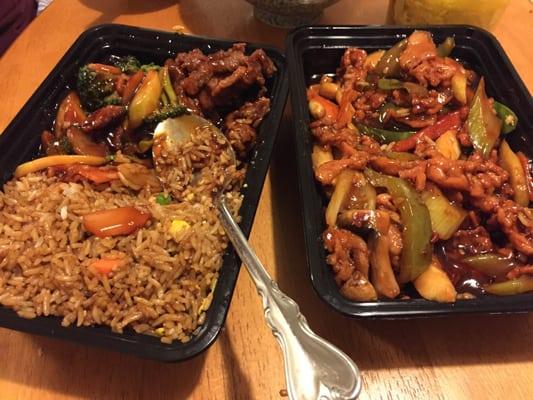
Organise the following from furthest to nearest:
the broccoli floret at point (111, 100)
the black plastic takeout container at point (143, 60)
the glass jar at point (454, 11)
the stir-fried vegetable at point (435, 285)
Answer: the glass jar at point (454, 11) < the broccoli floret at point (111, 100) < the stir-fried vegetable at point (435, 285) < the black plastic takeout container at point (143, 60)

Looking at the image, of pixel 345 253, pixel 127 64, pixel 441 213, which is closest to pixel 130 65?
pixel 127 64

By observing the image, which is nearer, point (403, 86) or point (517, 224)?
point (517, 224)

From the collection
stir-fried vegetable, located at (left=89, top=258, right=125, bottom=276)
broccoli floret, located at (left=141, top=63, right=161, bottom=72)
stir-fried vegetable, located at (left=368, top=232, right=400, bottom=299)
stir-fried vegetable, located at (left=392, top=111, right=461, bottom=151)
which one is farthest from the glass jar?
stir-fried vegetable, located at (left=89, top=258, right=125, bottom=276)

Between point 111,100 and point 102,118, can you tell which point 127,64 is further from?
point 102,118

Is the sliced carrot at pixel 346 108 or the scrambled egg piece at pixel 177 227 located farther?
the sliced carrot at pixel 346 108

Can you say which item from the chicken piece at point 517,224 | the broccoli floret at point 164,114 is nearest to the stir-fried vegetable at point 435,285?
the chicken piece at point 517,224

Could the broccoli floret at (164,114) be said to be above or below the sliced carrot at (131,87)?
below

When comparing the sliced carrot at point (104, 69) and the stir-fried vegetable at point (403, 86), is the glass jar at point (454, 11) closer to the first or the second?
the stir-fried vegetable at point (403, 86)

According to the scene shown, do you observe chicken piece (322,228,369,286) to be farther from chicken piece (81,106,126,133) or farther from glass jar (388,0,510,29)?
glass jar (388,0,510,29)

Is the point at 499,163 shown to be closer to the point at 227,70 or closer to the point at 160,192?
the point at 227,70
